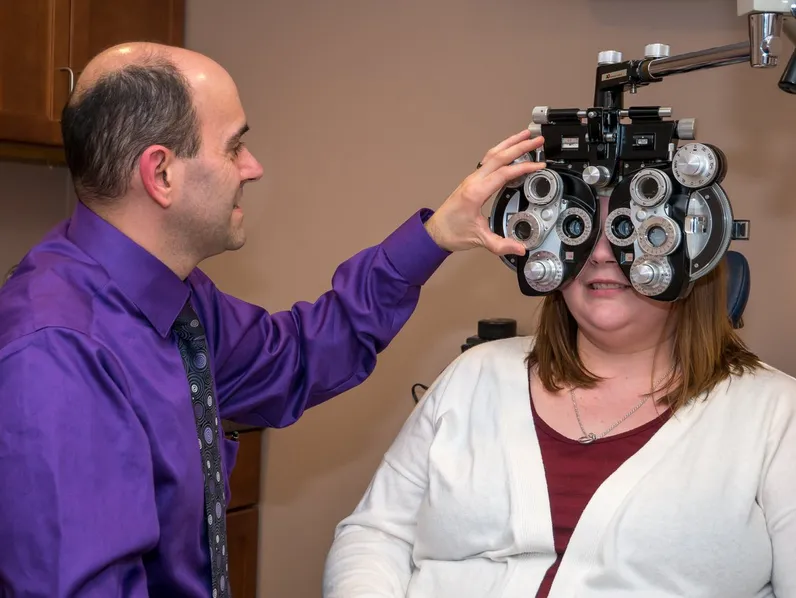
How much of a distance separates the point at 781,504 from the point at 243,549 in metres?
1.54

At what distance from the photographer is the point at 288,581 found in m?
2.56

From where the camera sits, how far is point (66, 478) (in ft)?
3.61

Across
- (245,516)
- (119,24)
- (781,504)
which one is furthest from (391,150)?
(781,504)

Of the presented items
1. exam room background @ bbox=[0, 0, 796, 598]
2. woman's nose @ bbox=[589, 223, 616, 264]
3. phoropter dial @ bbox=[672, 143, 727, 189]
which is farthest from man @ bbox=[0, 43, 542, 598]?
exam room background @ bbox=[0, 0, 796, 598]

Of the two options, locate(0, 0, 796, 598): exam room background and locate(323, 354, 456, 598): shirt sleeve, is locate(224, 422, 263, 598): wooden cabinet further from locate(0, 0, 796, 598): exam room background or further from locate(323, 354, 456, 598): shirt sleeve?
locate(323, 354, 456, 598): shirt sleeve

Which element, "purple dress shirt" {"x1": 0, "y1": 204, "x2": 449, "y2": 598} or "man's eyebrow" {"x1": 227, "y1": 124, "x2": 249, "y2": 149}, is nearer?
"purple dress shirt" {"x1": 0, "y1": 204, "x2": 449, "y2": 598}

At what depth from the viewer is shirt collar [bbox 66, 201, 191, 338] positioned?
1.29 meters

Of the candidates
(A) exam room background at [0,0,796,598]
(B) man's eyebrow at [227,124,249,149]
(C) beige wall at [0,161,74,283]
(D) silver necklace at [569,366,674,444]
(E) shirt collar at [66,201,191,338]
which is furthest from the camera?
(C) beige wall at [0,161,74,283]

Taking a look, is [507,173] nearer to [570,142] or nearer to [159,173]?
[570,142]

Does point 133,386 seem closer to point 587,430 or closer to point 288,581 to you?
point 587,430

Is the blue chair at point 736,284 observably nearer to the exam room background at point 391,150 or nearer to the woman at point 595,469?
the woman at point 595,469

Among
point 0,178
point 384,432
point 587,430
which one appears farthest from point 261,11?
point 587,430

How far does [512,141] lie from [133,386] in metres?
0.67

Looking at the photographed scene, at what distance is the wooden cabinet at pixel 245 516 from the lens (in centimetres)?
251
